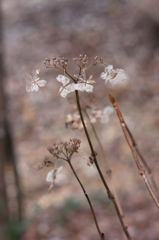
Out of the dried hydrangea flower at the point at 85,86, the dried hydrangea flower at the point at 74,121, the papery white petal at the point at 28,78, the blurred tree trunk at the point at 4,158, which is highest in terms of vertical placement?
the blurred tree trunk at the point at 4,158

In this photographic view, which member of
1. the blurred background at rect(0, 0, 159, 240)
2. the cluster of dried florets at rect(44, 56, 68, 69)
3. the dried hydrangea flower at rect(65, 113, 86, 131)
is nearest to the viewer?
the cluster of dried florets at rect(44, 56, 68, 69)

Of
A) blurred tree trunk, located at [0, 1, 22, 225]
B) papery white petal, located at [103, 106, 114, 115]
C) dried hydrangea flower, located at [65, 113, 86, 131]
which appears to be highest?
blurred tree trunk, located at [0, 1, 22, 225]

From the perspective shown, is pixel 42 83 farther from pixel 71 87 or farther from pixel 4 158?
pixel 4 158

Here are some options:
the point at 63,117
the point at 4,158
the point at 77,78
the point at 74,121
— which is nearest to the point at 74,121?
the point at 74,121

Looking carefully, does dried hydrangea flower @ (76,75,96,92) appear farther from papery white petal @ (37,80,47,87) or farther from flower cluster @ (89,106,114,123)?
flower cluster @ (89,106,114,123)

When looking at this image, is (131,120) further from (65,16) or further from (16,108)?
(65,16)

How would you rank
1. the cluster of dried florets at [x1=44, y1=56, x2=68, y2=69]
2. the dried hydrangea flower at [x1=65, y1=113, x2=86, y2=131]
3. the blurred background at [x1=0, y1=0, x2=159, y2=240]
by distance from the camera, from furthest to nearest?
the blurred background at [x1=0, y1=0, x2=159, y2=240] < the dried hydrangea flower at [x1=65, y1=113, x2=86, y2=131] < the cluster of dried florets at [x1=44, y1=56, x2=68, y2=69]

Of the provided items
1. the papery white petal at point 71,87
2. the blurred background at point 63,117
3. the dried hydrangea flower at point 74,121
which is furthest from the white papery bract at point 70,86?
the blurred background at point 63,117

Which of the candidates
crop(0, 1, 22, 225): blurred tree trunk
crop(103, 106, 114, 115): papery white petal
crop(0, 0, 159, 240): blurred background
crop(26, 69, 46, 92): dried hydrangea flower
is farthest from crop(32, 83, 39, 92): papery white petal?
crop(0, 1, 22, 225): blurred tree trunk

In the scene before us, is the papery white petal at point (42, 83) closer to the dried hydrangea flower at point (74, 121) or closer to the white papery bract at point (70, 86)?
the white papery bract at point (70, 86)
